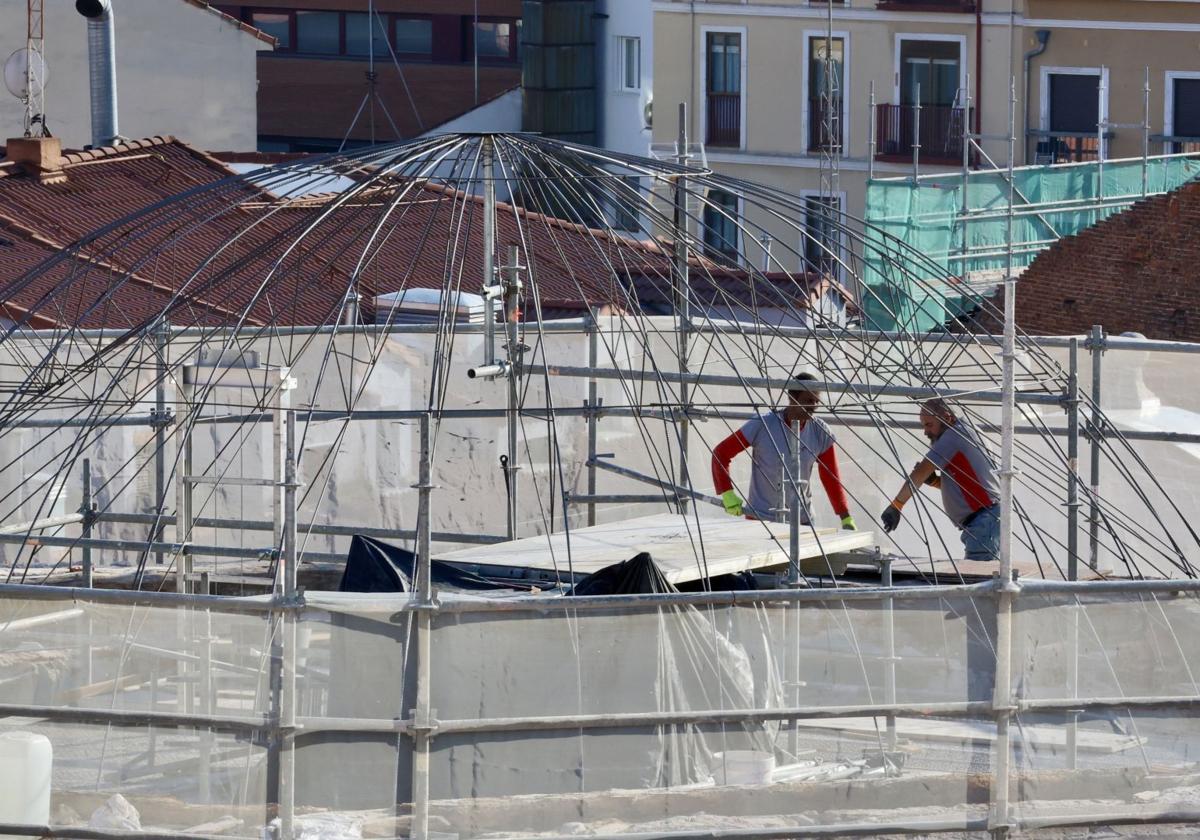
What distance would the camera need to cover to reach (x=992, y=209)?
26422mm

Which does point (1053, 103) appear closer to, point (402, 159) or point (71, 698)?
point (402, 159)

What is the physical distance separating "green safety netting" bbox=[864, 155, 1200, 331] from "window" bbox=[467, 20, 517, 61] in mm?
22687

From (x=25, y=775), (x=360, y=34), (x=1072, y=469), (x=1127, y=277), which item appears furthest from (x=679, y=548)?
(x=360, y=34)

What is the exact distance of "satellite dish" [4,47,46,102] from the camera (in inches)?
905

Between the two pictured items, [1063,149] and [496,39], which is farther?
[496,39]

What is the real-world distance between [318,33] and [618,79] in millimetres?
11706

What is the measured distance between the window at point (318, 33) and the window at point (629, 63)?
11344mm

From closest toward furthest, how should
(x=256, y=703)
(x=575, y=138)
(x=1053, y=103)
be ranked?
(x=256, y=703) → (x=1053, y=103) → (x=575, y=138)

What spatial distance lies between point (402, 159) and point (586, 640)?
302cm

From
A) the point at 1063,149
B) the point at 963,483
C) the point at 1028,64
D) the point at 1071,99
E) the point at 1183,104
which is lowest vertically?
the point at 963,483

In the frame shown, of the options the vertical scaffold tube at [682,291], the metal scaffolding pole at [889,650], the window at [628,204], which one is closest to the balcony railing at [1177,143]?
the vertical scaffold tube at [682,291]

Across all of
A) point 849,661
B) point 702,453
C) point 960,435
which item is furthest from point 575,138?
point 849,661

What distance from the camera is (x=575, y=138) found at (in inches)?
1654

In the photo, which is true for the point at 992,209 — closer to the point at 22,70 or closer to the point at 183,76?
the point at 22,70
